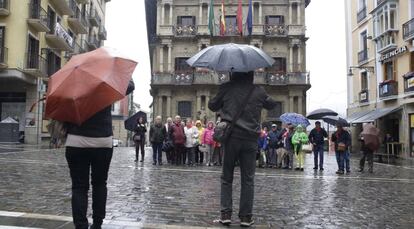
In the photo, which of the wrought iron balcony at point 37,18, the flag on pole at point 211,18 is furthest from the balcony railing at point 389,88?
the wrought iron balcony at point 37,18

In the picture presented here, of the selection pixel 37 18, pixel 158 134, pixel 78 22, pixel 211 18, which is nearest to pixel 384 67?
pixel 211 18

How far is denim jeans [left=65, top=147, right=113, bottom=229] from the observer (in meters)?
4.47

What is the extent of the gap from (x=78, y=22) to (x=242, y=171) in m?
38.0

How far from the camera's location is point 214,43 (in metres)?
42.5

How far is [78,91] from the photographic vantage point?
4285 mm

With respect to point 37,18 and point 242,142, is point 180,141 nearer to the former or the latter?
point 242,142

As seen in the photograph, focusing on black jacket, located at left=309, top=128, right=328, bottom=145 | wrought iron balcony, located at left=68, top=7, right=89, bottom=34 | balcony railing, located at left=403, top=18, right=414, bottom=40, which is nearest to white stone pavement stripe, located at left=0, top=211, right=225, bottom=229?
black jacket, located at left=309, top=128, right=328, bottom=145

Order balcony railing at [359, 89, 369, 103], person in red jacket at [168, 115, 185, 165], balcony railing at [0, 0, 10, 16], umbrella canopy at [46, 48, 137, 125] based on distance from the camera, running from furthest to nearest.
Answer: balcony railing at [359, 89, 369, 103]
balcony railing at [0, 0, 10, 16]
person in red jacket at [168, 115, 185, 165]
umbrella canopy at [46, 48, 137, 125]

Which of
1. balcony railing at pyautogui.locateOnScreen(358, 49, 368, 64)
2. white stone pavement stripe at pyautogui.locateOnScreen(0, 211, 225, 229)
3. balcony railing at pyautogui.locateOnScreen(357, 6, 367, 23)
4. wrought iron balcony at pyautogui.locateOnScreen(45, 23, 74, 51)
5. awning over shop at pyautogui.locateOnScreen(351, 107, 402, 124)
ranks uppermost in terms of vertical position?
balcony railing at pyautogui.locateOnScreen(357, 6, 367, 23)

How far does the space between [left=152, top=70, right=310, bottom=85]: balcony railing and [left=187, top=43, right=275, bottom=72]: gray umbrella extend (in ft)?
115

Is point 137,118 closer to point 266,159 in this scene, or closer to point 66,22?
point 266,159

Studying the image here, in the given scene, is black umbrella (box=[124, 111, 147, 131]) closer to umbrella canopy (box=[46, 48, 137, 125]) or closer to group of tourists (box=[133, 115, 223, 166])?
group of tourists (box=[133, 115, 223, 166])

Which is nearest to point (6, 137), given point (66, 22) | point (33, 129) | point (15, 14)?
point (33, 129)

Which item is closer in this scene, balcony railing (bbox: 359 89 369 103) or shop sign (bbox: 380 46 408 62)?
shop sign (bbox: 380 46 408 62)
